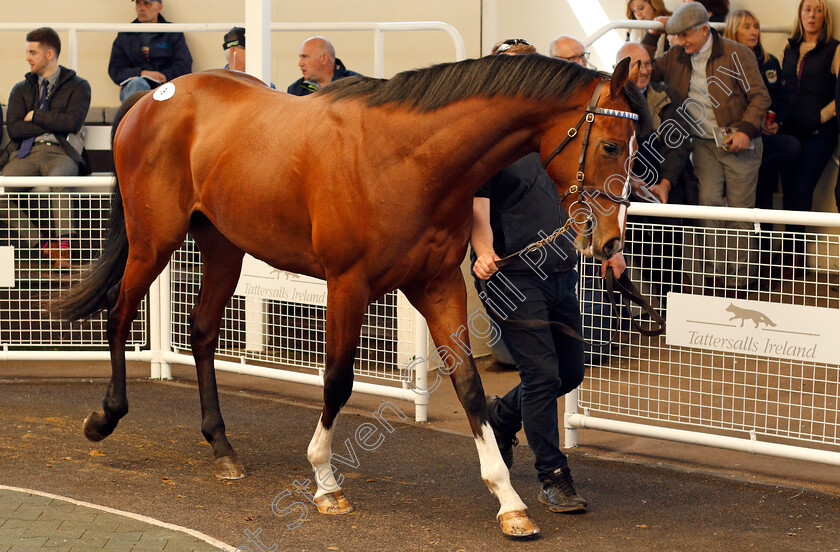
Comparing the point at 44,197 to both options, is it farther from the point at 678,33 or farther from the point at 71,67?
the point at 678,33

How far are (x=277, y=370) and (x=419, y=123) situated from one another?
2.74 metres

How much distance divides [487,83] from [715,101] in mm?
3517

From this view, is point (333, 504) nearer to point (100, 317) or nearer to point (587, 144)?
point (587, 144)

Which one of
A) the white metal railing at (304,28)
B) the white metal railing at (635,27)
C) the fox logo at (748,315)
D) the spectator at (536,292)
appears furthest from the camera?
the white metal railing at (304,28)

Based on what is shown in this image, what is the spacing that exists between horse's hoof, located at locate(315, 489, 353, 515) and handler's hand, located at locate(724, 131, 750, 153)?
12.7 ft

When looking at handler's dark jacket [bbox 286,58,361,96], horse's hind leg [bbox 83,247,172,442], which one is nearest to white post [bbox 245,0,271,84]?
handler's dark jacket [bbox 286,58,361,96]

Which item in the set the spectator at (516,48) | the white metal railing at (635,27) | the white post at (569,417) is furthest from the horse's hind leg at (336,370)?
the white metal railing at (635,27)

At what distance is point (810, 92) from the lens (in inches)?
298

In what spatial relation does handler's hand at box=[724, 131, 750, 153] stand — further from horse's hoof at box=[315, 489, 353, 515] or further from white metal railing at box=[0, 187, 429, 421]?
horse's hoof at box=[315, 489, 353, 515]

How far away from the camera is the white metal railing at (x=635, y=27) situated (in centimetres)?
688

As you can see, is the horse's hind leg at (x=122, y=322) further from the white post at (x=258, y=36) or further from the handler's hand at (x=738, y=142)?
the handler's hand at (x=738, y=142)

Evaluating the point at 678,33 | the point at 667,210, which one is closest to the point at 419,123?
the point at 667,210

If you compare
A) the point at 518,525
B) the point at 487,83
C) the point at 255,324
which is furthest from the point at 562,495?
Answer: the point at 255,324

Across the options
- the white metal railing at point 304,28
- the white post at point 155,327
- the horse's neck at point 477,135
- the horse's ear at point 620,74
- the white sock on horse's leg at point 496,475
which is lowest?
the white post at point 155,327
